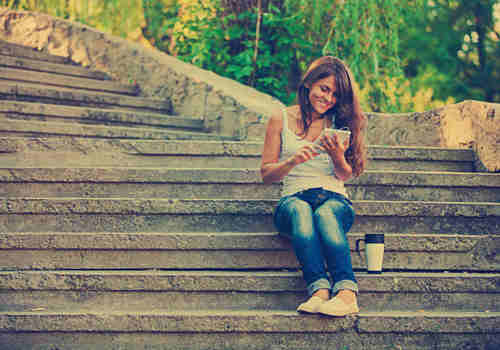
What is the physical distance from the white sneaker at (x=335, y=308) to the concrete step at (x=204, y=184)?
4.10ft

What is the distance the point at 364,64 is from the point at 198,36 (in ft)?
6.70

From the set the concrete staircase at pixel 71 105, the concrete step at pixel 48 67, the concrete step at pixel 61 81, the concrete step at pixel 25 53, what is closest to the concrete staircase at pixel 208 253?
the concrete staircase at pixel 71 105

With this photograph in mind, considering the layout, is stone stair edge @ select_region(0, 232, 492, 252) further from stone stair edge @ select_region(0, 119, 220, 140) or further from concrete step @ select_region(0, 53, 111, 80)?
concrete step @ select_region(0, 53, 111, 80)

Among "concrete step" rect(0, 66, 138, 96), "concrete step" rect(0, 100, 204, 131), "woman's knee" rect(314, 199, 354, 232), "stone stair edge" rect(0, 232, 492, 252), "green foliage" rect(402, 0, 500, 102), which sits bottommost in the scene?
"stone stair edge" rect(0, 232, 492, 252)

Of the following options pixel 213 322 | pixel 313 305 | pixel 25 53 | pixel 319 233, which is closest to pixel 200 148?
pixel 319 233

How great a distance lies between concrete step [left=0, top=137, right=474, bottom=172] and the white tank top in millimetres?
994

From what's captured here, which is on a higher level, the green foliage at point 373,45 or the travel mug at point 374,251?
the green foliage at point 373,45

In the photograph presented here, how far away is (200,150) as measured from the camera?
13.2ft

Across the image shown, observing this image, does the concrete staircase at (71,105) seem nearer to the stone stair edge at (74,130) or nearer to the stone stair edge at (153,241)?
the stone stair edge at (74,130)

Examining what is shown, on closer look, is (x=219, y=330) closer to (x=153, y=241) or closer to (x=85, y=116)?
(x=153, y=241)

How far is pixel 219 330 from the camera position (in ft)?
8.28

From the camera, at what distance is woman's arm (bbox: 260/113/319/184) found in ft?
9.12

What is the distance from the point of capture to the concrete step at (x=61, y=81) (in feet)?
18.4

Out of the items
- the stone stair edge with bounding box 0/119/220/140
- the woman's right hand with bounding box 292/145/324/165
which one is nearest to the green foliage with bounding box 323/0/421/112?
the stone stair edge with bounding box 0/119/220/140
